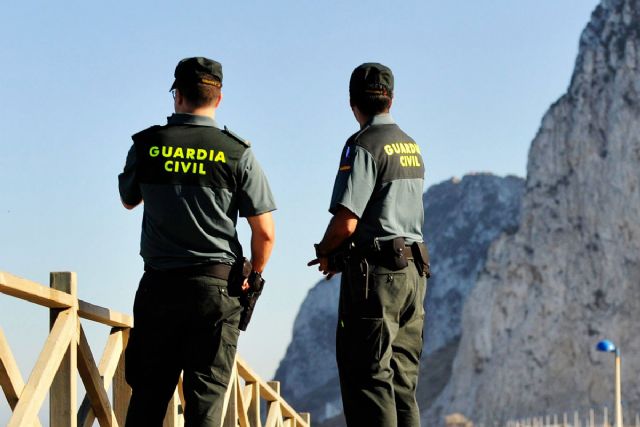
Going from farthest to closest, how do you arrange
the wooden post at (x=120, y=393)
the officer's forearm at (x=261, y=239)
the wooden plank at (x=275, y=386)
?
the wooden plank at (x=275, y=386) → the wooden post at (x=120, y=393) → the officer's forearm at (x=261, y=239)

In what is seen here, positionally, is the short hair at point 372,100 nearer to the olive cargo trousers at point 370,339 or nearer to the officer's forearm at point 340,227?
the officer's forearm at point 340,227

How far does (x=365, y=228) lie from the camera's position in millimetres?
6234

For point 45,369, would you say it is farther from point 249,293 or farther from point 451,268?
point 451,268

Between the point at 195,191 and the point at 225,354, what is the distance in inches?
27.0

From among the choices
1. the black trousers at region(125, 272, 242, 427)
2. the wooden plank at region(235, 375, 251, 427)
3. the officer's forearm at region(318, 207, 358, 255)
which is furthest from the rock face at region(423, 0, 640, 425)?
the black trousers at region(125, 272, 242, 427)

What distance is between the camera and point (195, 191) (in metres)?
5.69

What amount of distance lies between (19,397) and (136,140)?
3.86 feet

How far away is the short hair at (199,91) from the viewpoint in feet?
18.8

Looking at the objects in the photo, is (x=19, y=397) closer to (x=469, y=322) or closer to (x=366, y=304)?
(x=366, y=304)

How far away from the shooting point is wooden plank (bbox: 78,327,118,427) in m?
6.28

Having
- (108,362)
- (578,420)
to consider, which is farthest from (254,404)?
(578,420)

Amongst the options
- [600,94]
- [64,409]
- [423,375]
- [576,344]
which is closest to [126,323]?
[64,409]

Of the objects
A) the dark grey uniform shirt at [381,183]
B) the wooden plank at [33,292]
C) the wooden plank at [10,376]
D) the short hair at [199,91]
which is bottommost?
the wooden plank at [10,376]

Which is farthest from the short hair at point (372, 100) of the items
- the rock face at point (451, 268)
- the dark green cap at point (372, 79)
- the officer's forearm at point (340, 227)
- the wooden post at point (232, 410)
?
the rock face at point (451, 268)
